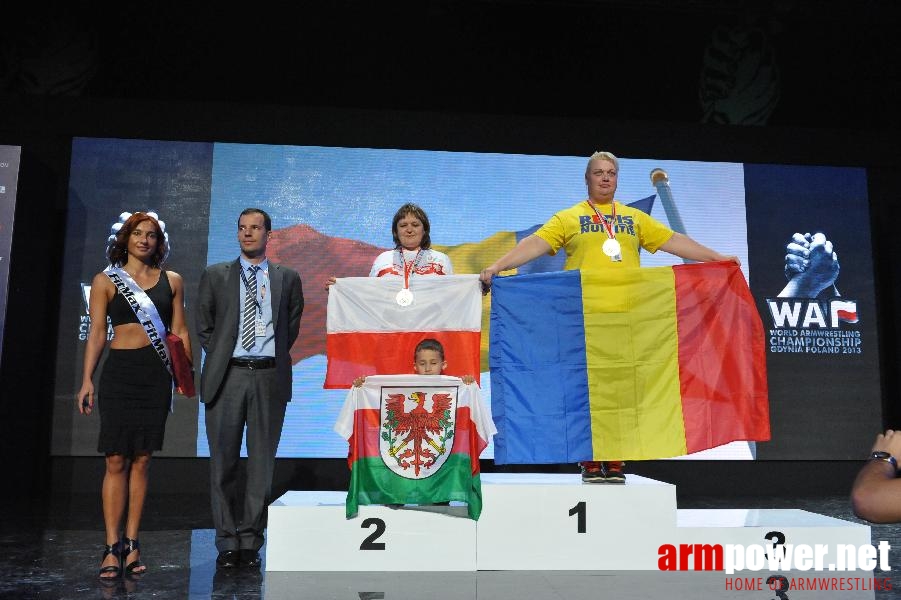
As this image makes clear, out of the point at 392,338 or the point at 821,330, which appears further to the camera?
the point at 821,330

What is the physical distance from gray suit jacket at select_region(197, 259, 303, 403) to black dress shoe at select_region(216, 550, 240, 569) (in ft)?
2.20

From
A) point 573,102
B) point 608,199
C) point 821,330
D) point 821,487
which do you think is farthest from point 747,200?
point 608,199

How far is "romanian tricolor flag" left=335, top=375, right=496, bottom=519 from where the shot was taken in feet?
10.8

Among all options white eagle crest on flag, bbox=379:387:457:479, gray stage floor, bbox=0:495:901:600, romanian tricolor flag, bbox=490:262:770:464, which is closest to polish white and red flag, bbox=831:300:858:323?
gray stage floor, bbox=0:495:901:600

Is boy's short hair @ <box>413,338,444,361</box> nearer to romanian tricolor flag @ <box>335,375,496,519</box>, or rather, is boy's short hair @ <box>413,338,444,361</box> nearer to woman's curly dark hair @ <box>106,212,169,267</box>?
romanian tricolor flag @ <box>335,375,496,519</box>

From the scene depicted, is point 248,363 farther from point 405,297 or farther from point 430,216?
point 430,216

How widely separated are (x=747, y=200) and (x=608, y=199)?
3.13m

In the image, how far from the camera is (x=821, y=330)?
629cm

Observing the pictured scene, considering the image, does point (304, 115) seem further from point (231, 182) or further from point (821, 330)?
point (821, 330)

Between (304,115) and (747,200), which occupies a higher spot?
(304,115)

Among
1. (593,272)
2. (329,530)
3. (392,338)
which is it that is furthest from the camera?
(392,338)

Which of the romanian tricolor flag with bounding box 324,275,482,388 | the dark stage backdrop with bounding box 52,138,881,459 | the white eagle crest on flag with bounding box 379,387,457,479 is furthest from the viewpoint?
the dark stage backdrop with bounding box 52,138,881,459

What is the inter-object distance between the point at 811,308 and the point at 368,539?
14.9 ft

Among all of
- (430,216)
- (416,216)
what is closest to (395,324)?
(416,216)
